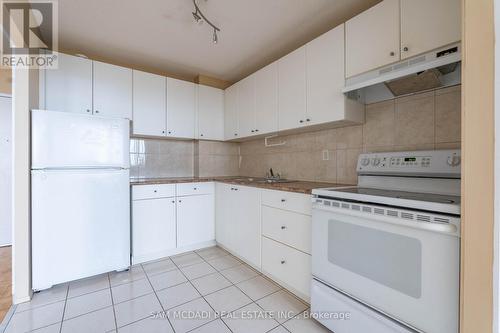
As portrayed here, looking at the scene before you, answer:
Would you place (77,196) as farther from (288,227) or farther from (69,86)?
(288,227)

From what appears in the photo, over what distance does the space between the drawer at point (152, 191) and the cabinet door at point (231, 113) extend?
107 centimetres

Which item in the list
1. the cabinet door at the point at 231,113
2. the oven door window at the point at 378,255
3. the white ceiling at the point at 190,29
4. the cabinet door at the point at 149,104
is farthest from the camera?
the cabinet door at the point at 231,113

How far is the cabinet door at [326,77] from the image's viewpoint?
172 centimetres

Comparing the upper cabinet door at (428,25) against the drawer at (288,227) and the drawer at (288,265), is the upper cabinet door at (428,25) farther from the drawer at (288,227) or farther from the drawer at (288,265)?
the drawer at (288,265)

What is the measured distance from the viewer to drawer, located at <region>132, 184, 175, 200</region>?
7.72 feet

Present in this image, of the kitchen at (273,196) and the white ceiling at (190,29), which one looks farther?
the white ceiling at (190,29)

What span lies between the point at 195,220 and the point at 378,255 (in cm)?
207

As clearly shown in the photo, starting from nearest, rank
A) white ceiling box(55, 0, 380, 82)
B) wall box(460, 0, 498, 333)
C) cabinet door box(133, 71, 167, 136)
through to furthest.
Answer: wall box(460, 0, 498, 333), white ceiling box(55, 0, 380, 82), cabinet door box(133, 71, 167, 136)

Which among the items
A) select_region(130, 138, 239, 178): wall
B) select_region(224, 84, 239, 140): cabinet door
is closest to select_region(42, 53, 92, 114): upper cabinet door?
select_region(130, 138, 239, 178): wall

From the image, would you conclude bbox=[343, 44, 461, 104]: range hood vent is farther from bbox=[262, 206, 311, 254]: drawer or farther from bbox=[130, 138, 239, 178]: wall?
bbox=[130, 138, 239, 178]: wall

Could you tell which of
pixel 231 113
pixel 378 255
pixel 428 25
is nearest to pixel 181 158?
pixel 231 113

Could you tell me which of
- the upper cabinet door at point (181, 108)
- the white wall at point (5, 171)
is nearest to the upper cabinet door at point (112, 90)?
the upper cabinet door at point (181, 108)

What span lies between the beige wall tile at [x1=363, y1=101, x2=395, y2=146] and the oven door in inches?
31.6

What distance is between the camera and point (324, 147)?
7.23ft
